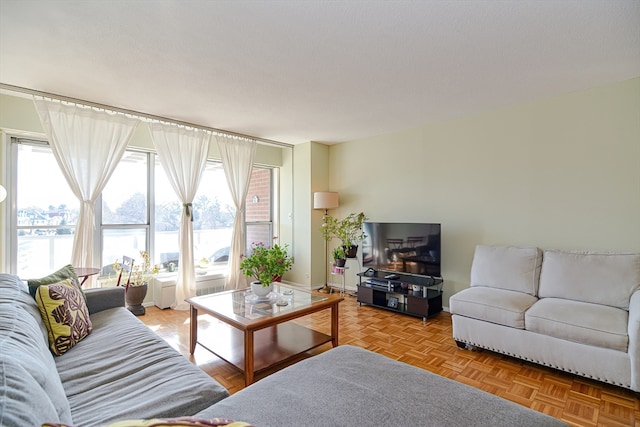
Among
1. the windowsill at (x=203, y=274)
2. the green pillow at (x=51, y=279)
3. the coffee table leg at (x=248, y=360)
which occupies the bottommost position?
the coffee table leg at (x=248, y=360)

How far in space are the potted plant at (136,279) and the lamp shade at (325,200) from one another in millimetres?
2373

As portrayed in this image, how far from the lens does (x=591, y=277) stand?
256 cm

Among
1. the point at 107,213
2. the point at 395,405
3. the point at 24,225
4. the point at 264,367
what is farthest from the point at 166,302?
the point at 395,405

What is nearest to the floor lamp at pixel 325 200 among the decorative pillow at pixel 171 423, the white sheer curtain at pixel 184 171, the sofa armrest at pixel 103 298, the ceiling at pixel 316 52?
the ceiling at pixel 316 52

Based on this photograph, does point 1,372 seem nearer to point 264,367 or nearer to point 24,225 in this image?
point 264,367

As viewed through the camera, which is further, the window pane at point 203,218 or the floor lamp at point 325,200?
the floor lamp at point 325,200

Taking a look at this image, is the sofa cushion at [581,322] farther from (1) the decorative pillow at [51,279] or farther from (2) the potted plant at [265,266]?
(1) the decorative pillow at [51,279]

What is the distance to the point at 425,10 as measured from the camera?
1801mm

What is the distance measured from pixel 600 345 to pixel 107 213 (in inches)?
192

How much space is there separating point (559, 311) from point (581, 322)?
173 millimetres

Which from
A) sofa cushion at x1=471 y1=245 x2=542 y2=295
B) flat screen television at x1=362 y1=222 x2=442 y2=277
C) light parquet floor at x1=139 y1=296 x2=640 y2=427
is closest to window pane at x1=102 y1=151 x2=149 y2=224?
light parquet floor at x1=139 y1=296 x2=640 y2=427

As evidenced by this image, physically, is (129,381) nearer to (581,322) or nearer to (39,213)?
(581,322)

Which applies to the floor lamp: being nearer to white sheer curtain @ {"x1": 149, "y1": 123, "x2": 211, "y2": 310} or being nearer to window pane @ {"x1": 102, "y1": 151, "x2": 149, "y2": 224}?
white sheer curtain @ {"x1": 149, "y1": 123, "x2": 211, "y2": 310}

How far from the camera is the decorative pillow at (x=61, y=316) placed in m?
1.79
